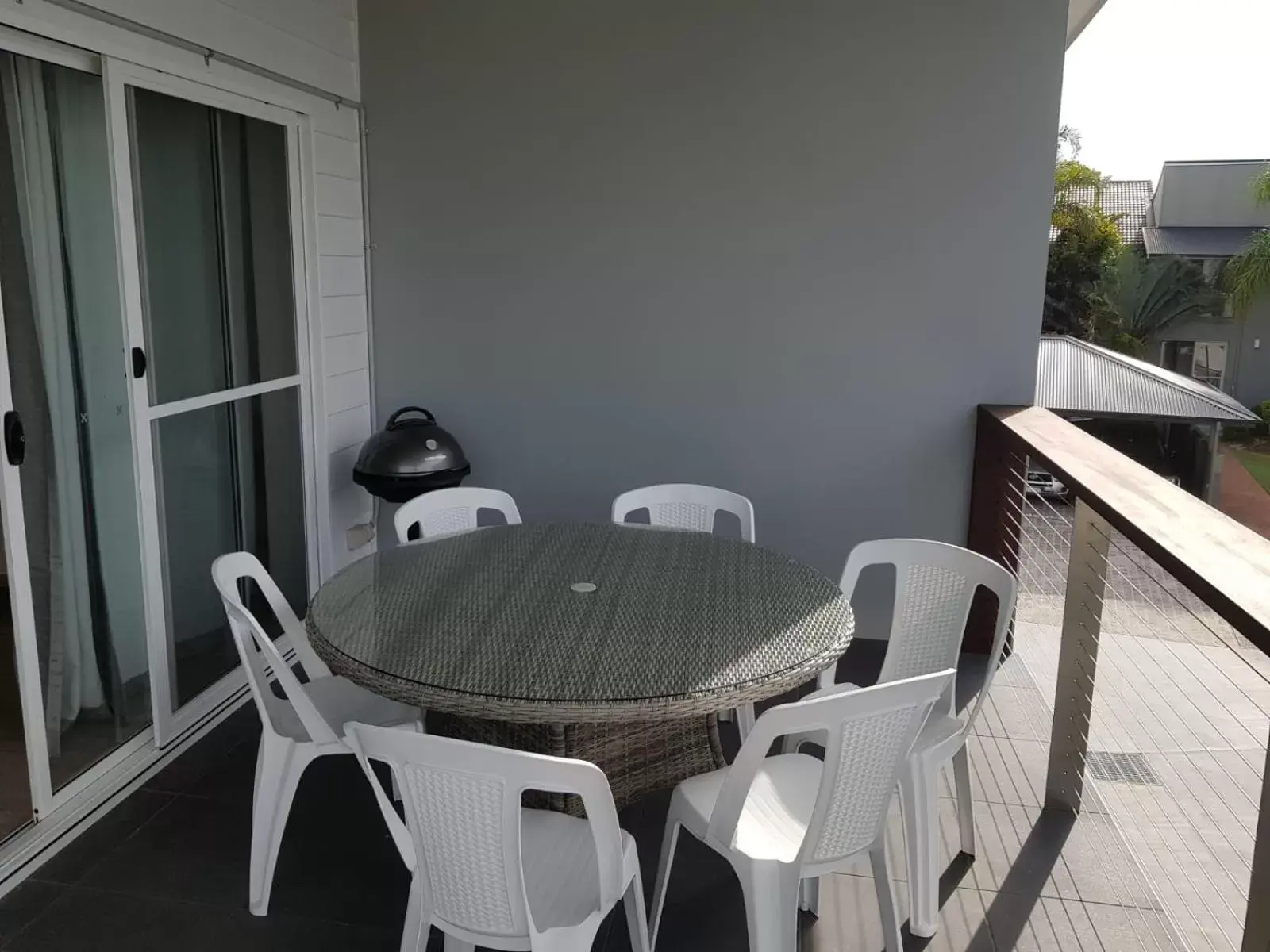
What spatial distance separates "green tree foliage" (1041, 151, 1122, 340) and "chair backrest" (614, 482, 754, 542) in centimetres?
2191

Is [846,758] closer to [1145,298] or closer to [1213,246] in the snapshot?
[1145,298]

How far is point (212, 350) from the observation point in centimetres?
322

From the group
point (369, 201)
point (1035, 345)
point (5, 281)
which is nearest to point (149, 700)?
point (5, 281)

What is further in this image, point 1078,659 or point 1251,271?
point 1251,271

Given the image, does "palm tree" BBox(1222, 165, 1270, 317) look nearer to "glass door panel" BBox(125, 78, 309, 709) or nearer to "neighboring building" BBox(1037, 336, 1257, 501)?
"neighboring building" BBox(1037, 336, 1257, 501)

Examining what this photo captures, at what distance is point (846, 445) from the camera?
4.02 m

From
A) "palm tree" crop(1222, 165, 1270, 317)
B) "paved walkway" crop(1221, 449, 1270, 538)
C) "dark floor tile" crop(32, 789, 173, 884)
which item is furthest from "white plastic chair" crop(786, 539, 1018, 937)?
"palm tree" crop(1222, 165, 1270, 317)

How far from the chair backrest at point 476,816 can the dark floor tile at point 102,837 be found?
1284mm

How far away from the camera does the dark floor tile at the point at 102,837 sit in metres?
2.42

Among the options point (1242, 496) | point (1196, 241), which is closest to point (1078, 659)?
point (1242, 496)

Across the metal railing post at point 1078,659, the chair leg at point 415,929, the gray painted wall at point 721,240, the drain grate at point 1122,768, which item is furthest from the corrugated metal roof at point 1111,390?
the chair leg at point 415,929

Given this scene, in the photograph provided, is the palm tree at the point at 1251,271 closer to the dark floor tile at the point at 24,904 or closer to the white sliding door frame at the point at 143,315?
the white sliding door frame at the point at 143,315

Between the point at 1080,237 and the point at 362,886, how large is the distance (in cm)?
2452

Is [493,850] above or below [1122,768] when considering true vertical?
above
